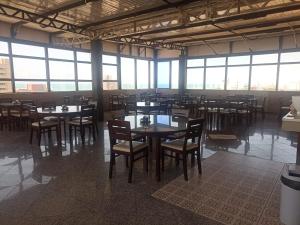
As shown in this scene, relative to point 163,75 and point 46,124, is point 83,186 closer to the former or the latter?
point 46,124

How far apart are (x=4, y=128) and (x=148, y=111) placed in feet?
14.9

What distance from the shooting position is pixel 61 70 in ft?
30.6

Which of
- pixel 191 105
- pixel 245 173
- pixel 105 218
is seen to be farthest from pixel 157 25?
pixel 105 218

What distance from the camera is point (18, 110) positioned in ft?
21.7

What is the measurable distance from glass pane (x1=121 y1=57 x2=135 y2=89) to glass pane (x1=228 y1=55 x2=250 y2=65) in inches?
210

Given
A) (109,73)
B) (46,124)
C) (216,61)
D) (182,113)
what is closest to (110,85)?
(109,73)

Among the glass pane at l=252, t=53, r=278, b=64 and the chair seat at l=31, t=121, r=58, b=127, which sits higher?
the glass pane at l=252, t=53, r=278, b=64

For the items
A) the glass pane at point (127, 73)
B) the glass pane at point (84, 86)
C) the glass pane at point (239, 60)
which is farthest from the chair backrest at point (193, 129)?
the glass pane at point (127, 73)

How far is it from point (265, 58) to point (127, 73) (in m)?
7.03

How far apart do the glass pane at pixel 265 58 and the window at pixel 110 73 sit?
22.9 feet

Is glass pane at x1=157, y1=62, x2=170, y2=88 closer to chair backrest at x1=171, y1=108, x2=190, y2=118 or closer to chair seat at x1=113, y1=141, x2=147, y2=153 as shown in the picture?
chair backrest at x1=171, y1=108, x2=190, y2=118

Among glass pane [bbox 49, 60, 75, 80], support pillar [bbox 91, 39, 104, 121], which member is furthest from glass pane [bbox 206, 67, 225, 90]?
glass pane [bbox 49, 60, 75, 80]

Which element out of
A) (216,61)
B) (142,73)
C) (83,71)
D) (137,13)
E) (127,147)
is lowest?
(127,147)

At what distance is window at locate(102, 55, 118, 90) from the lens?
11.0 metres
